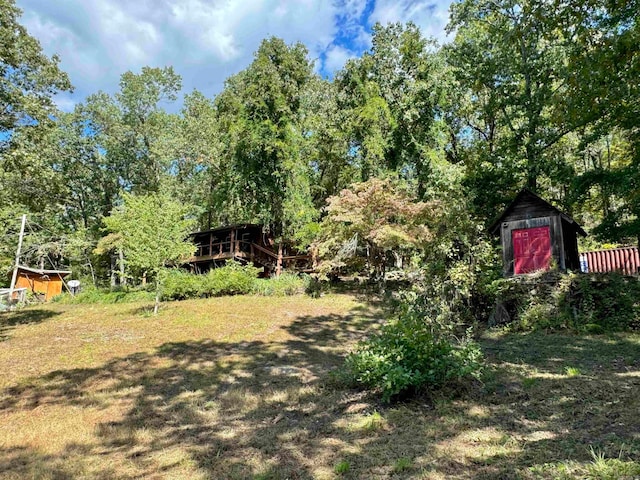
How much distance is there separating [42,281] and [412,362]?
2992 cm

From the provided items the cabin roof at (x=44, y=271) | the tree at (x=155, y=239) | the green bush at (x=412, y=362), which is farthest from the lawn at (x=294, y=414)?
the cabin roof at (x=44, y=271)

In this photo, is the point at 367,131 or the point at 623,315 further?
the point at 367,131

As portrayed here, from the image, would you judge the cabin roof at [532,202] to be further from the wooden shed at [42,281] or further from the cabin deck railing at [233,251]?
the wooden shed at [42,281]

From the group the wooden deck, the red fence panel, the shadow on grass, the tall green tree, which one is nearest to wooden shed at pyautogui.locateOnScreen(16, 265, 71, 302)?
the wooden deck

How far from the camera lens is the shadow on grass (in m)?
12.0

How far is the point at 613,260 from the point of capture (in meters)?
19.3

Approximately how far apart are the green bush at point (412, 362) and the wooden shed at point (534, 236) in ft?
23.4

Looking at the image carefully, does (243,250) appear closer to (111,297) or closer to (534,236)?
(111,297)

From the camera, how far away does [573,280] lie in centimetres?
968

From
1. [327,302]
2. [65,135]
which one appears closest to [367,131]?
[327,302]

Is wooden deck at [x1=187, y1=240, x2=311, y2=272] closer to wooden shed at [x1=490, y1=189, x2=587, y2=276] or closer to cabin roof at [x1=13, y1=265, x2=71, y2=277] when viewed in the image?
cabin roof at [x1=13, y1=265, x2=71, y2=277]

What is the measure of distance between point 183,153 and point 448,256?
21601 millimetres

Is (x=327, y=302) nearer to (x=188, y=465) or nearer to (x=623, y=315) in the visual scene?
(x=623, y=315)

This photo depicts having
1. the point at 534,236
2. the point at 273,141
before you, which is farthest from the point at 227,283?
the point at 534,236
